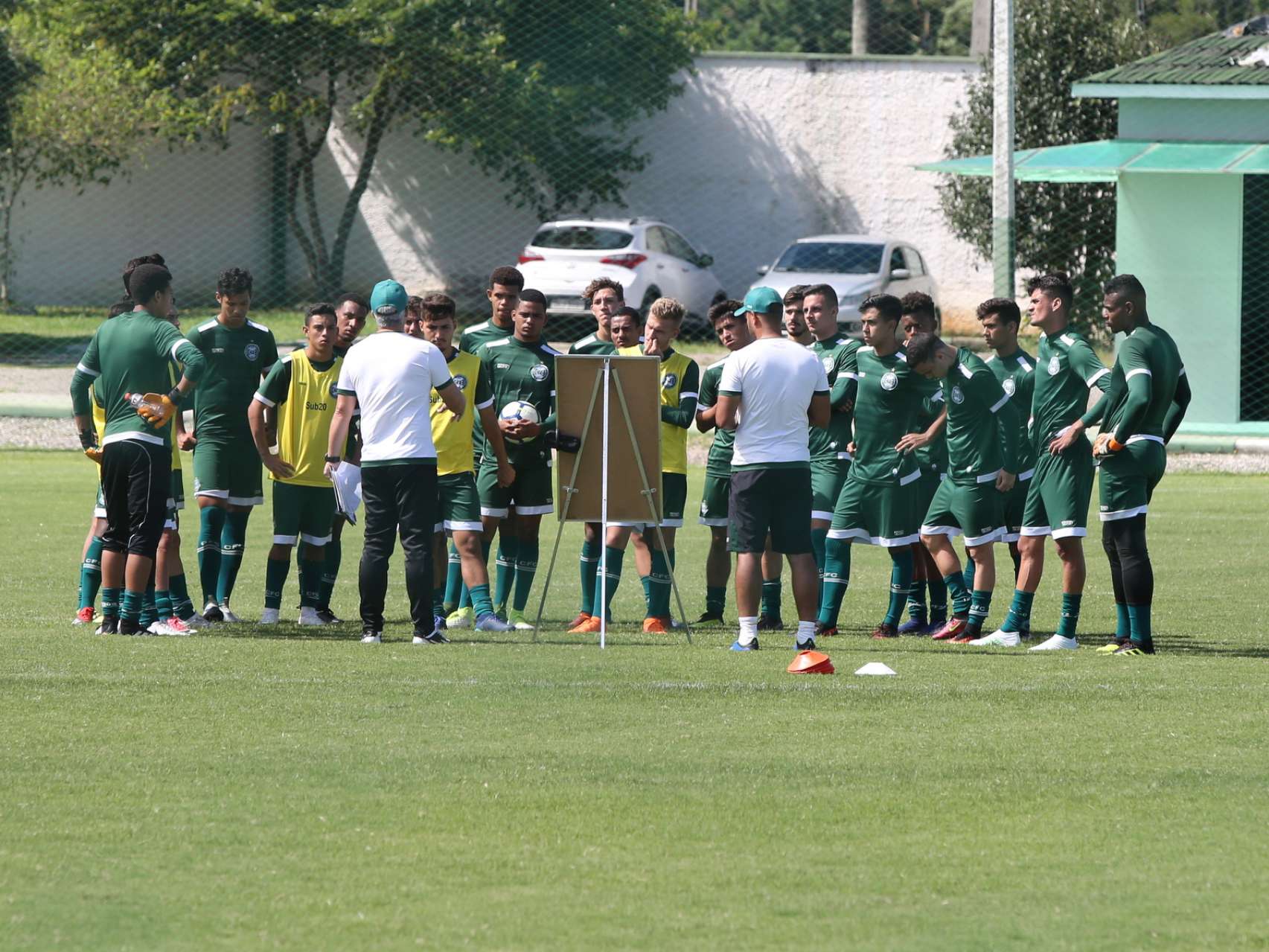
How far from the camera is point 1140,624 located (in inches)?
Result: 387

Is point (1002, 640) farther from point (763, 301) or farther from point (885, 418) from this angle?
point (763, 301)

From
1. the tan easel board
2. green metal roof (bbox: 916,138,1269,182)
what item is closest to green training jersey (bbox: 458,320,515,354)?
the tan easel board

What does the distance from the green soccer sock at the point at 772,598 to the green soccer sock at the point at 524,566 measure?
1427 mm

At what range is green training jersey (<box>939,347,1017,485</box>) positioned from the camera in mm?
10641

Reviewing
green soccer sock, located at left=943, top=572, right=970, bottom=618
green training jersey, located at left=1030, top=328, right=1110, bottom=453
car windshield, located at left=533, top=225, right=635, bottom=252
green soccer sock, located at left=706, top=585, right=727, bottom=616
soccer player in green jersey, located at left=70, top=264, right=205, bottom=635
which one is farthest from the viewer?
car windshield, located at left=533, top=225, right=635, bottom=252

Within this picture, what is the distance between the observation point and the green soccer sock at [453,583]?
11477mm

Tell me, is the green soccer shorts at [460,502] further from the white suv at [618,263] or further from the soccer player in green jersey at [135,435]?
the white suv at [618,263]

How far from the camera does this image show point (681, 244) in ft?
99.1

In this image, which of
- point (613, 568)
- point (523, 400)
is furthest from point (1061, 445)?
point (523, 400)

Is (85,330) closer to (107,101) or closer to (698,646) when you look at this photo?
(107,101)

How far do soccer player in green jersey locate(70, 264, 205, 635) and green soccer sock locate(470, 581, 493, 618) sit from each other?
1.88 metres

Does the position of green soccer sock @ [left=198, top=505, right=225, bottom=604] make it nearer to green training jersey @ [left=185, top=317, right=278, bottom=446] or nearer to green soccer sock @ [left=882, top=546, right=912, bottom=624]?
green training jersey @ [left=185, top=317, right=278, bottom=446]

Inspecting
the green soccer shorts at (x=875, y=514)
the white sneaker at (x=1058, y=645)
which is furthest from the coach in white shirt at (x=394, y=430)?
the white sneaker at (x=1058, y=645)

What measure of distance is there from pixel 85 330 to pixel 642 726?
71.6 ft
